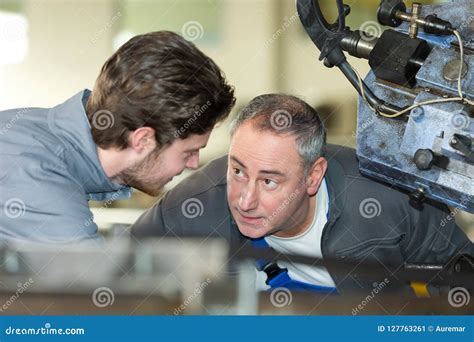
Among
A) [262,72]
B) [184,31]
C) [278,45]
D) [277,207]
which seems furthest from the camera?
[278,45]

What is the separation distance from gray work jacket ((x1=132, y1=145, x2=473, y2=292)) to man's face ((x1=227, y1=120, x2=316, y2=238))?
6cm

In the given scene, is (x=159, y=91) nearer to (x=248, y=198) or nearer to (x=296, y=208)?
(x=248, y=198)

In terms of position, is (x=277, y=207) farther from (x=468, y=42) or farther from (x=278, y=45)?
(x=278, y=45)

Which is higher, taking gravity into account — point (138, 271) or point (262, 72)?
point (262, 72)

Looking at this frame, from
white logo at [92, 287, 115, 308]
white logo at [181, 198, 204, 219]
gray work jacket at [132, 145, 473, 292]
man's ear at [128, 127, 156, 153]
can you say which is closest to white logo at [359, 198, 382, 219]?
gray work jacket at [132, 145, 473, 292]

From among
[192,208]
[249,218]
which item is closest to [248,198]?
[249,218]

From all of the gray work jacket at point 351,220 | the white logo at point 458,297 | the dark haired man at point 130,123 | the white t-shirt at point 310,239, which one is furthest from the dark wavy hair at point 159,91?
the white logo at point 458,297


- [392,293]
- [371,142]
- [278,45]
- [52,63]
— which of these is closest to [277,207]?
[392,293]

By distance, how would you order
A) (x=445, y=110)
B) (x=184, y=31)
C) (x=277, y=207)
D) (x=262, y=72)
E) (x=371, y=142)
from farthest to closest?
(x=262, y=72), (x=184, y=31), (x=277, y=207), (x=371, y=142), (x=445, y=110)

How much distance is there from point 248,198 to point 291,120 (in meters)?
0.21

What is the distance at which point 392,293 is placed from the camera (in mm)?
1486

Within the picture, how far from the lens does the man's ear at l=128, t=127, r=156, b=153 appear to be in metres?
1.39

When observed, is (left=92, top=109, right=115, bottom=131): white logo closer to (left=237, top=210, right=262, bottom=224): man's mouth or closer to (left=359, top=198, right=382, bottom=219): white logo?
(left=237, top=210, right=262, bottom=224): man's mouth

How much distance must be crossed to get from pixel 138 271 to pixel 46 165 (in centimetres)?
26
